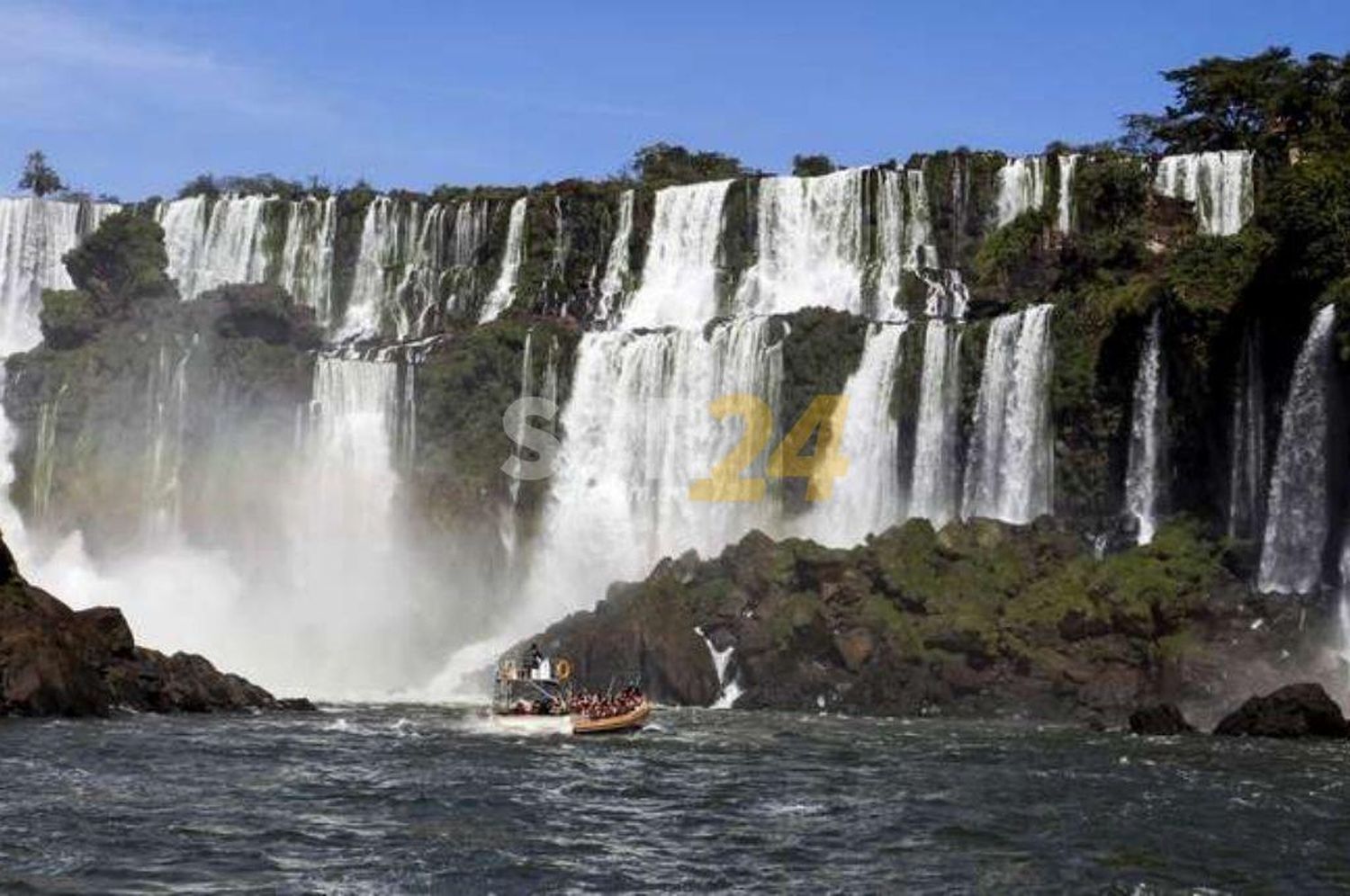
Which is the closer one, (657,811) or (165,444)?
(657,811)

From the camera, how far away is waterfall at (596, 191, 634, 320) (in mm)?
85562

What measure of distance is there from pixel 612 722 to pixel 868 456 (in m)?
24.2

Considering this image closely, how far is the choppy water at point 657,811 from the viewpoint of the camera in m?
29.4

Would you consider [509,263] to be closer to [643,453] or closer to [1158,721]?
[643,453]

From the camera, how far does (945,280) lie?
261 feet

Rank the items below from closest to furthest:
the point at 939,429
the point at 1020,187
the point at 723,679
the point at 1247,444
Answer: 1. the point at 723,679
2. the point at 1247,444
3. the point at 939,429
4. the point at 1020,187

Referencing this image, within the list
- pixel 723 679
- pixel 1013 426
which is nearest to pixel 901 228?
pixel 1013 426

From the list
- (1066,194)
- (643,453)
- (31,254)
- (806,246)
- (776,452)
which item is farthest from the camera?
(31,254)

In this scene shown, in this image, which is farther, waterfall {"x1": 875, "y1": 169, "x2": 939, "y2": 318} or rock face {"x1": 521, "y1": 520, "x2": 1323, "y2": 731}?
waterfall {"x1": 875, "y1": 169, "x2": 939, "y2": 318}

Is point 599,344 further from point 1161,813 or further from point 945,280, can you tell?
point 1161,813

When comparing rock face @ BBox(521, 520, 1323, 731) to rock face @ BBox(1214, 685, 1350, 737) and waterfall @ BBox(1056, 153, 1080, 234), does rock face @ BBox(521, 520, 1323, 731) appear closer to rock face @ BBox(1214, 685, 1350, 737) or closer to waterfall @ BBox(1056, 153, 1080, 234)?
rock face @ BBox(1214, 685, 1350, 737)

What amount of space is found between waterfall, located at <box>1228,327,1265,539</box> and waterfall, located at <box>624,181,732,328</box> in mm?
26710

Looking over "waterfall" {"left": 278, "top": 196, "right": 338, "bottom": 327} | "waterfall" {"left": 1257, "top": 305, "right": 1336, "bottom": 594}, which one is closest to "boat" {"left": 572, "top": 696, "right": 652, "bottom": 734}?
"waterfall" {"left": 1257, "top": 305, "right": 1336, "bottom": 594}

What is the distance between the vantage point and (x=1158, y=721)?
51.7 m
